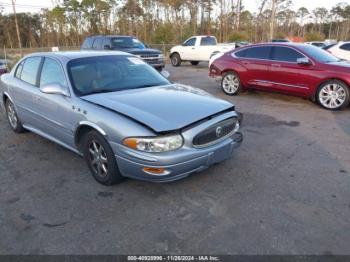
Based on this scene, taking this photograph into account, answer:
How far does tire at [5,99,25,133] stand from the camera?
17.7 feet

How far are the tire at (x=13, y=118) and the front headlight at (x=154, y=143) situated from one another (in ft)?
10.6

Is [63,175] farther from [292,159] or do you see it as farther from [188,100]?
[292,159]

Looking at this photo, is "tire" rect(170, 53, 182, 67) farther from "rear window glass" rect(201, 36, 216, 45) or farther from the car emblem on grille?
the car emblem on grille

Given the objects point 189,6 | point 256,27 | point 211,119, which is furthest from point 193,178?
point 256,27

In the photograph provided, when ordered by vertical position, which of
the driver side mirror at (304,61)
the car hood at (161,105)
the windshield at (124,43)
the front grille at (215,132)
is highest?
the windshield at (124,43)

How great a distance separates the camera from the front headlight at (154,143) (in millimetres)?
3059

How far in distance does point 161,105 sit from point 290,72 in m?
5.27

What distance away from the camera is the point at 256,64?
27.2 ft

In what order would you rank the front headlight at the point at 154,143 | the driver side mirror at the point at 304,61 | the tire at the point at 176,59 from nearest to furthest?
the front headlight at the point at 154,143 < the driver side mirror at the point at 304,61 < the tire at the point at 176,59

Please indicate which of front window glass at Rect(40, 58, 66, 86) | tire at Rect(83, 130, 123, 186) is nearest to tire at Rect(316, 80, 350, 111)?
tire at Rect(83, 130, 123, 186)

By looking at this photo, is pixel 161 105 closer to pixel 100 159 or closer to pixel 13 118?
pixel 100 159

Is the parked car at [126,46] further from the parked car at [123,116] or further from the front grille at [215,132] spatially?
the front grille at [215,132]

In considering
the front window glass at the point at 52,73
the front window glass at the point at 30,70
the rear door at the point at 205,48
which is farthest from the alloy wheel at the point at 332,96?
the rear door at the point at 205,48

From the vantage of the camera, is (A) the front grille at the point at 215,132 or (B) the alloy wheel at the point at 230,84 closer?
(A) the front grille at the point at 215,132
